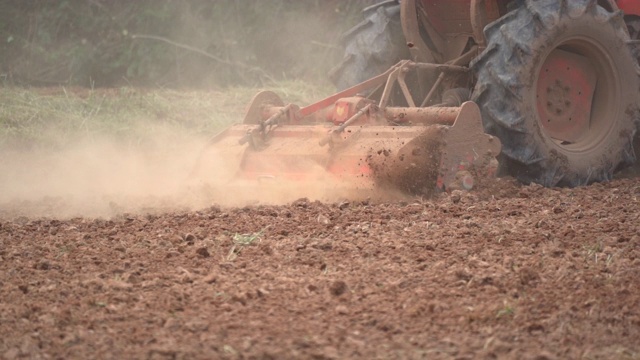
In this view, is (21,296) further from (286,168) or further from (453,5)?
(453,5)

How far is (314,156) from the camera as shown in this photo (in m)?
7.28

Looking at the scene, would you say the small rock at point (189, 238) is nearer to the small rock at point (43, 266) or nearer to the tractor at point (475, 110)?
the small rock at point (43, 266)

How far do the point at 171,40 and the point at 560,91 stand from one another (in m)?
9.32

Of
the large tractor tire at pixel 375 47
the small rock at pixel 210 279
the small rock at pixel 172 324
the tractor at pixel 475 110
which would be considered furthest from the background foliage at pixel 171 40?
the small rock at pixel 172 324

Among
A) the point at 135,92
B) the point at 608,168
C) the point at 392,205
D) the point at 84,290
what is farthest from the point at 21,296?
the point at 135,92

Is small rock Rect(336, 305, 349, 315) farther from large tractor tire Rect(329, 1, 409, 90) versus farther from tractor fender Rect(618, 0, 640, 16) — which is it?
tractor fender Rect(618, 0, 640, 16)

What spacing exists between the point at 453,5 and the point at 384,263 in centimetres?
408

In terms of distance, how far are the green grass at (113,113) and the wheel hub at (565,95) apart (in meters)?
4.43

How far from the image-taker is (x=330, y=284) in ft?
14.5

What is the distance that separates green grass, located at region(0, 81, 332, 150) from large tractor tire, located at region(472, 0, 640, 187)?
4444 mm

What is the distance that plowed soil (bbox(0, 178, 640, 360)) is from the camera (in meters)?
3.68

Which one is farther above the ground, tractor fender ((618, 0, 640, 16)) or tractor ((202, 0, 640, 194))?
tractor fender ((618, 0, 640, 16))

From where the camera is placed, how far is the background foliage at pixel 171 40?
1557 centimetres

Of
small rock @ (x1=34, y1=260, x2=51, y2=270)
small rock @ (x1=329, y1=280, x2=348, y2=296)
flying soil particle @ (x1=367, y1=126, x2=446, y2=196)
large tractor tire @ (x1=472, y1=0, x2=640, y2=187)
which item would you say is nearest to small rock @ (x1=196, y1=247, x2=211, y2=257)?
small rock @ (x1=34, y1=260, x2=51, y2=270)
